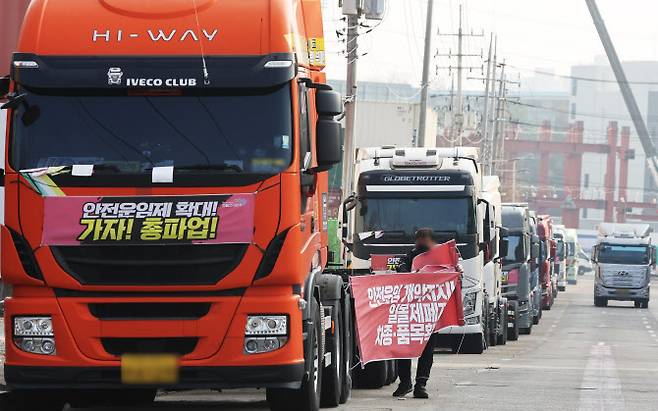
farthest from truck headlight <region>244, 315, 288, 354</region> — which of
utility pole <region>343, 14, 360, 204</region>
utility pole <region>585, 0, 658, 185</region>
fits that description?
utility pole <region>585, 0, 658, 185</region>

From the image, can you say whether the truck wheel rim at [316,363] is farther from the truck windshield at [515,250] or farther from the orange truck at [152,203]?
the truck windshield at [515,250]

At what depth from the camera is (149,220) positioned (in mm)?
11711

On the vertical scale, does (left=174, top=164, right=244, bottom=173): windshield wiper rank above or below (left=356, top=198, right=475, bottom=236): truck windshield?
above

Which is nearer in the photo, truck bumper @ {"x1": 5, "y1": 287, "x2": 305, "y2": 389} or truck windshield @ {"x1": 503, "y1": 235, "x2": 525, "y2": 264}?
truck bumper @ {"x1": 5, "y1": 287, "x2": 305, "y2": 389}

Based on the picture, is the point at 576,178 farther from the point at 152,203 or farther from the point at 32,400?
the point at 152,203

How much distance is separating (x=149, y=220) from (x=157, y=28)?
1525 mm

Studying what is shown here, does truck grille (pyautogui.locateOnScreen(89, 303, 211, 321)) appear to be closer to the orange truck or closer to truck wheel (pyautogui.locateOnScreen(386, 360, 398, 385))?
the orange truck

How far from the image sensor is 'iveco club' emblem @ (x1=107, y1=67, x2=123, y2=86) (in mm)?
11914

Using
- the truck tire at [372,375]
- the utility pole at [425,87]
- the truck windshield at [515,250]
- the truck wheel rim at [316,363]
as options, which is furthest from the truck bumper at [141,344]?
the utility pole at [425,87]

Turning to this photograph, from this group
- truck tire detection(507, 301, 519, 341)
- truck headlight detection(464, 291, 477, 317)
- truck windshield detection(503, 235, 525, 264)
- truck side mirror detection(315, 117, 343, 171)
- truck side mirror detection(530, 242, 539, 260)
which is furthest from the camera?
truck side mirror detection(530, 242, 539, 260)

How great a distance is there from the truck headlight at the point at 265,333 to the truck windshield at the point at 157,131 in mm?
1113

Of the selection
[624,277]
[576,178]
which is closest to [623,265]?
[624,277]

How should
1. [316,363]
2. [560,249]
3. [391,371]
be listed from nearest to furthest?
[316,363]
[391,371]
[560,249]

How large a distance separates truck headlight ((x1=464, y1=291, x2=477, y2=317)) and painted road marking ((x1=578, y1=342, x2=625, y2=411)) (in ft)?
7.20
